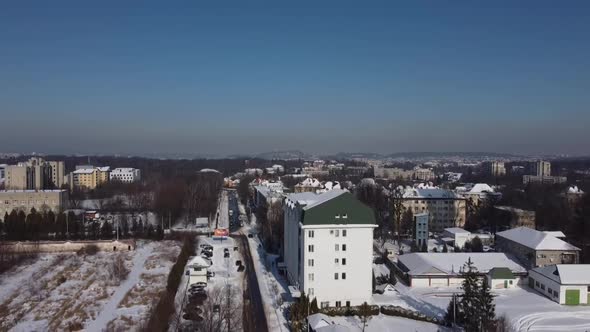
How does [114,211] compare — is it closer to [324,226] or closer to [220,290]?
[220,290]

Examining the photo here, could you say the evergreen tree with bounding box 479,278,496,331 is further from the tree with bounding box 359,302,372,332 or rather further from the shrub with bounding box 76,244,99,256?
the shrub with bounding box 76,244,99,256

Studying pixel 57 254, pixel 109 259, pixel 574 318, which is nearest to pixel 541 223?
pixel 574 318

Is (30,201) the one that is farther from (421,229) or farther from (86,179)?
(421,229)

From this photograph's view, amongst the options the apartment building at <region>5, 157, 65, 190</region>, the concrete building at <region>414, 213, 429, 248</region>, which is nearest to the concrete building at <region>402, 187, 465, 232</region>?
the concrete building at <region>414, 213, 429, 248</region>

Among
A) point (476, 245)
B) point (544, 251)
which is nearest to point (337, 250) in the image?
point (544, 251)

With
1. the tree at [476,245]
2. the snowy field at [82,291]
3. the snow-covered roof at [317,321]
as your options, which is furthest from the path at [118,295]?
the tree at [476,245]
